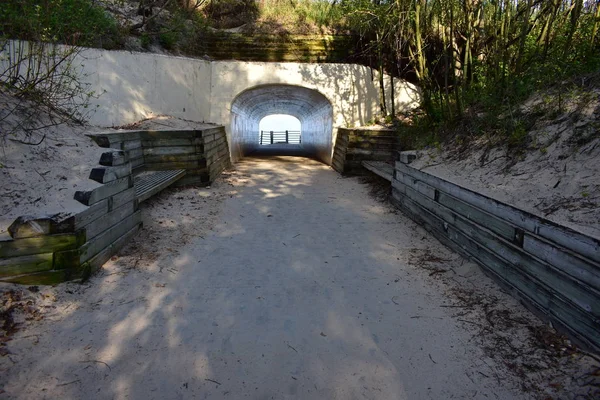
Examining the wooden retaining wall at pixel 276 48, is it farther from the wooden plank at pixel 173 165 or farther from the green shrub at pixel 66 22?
the wooden plank at pixel 173 165

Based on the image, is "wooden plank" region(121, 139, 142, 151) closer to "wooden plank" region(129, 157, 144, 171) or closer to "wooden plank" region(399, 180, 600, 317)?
"wooden plank" region(129, 157, 144, 171)

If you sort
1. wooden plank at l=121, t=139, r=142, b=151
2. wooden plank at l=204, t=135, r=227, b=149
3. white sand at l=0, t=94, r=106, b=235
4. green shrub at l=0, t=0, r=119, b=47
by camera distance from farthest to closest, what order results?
wooden plank at l=204, t=135, r=227, b=149 < wooden plank at l=121, t=139, r=142, b=151 < green shrub at l=0, t=0, r=119, b=47 < white sand at l=0, t=94, r=106, b=235

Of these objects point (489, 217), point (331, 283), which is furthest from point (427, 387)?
point (489, 217)

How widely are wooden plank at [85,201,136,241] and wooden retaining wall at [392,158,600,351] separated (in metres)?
4.01

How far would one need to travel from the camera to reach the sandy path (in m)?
2.30

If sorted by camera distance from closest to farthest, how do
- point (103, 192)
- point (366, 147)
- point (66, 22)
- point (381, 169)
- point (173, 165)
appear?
1. point (103, 192)
2. point (173, 165)
3. point (66, 22)
4. point (381, 169)
5. point (366, 147)

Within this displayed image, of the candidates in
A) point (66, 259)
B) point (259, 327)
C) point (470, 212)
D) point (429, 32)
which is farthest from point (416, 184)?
point (429, 32)

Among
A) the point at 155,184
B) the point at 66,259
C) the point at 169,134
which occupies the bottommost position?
the point at 66,259

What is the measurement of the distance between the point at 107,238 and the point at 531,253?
13.7ft

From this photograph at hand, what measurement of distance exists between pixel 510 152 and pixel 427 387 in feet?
11.3

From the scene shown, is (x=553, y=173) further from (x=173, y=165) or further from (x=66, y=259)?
(x=173, y=165)

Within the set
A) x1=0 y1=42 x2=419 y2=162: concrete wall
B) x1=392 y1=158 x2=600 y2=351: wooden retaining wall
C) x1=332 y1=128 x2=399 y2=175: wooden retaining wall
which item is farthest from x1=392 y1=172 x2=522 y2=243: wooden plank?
x1=0 y1=42 x2=419 y2=162: concrete wall

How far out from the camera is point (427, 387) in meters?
2.31

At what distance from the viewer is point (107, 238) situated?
3893 millimetres
